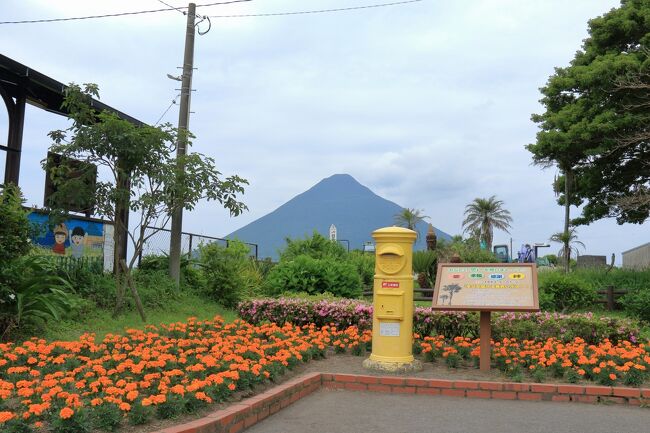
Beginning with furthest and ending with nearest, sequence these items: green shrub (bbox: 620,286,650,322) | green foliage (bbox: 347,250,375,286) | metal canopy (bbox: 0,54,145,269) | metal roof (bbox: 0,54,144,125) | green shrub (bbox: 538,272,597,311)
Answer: green foliage (bbox: 347,250,375,286), green shrub (bbox: 538,272,597,311), green shrub (bbox: 620,286,650,322), metal canopy (bbox: 0,54,145,269), metal roof (bbox: 0,54,144,125)

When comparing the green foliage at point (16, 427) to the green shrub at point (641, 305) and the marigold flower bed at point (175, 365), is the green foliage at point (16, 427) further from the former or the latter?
the green shrub at point (641, 305)

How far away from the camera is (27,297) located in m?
7.93

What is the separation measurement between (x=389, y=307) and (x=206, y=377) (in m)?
2.52

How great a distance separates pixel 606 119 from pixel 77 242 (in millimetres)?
16162

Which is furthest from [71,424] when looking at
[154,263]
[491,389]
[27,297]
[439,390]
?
[154,263]

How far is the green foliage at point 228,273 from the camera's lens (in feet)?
47.5

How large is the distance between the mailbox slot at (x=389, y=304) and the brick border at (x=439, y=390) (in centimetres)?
83

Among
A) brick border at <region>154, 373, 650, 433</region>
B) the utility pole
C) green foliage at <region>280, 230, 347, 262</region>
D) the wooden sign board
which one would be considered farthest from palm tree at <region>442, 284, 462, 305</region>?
green foliage at <region>280, 230, 347, 262</region>

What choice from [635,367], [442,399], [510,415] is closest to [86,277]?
[442,399]

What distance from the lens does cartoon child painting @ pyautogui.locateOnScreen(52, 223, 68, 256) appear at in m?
12.6

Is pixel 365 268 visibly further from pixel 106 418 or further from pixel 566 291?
pixel 106 418

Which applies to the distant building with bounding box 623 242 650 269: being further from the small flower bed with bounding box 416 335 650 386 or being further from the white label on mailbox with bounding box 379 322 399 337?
the white label on mailbox with bounding box 379 322 399 337

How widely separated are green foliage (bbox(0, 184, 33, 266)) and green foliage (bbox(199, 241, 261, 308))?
22.1ft

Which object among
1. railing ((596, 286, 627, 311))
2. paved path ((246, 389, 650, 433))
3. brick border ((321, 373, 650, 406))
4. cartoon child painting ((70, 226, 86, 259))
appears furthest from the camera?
railing ((596, 286, 627, 311))
